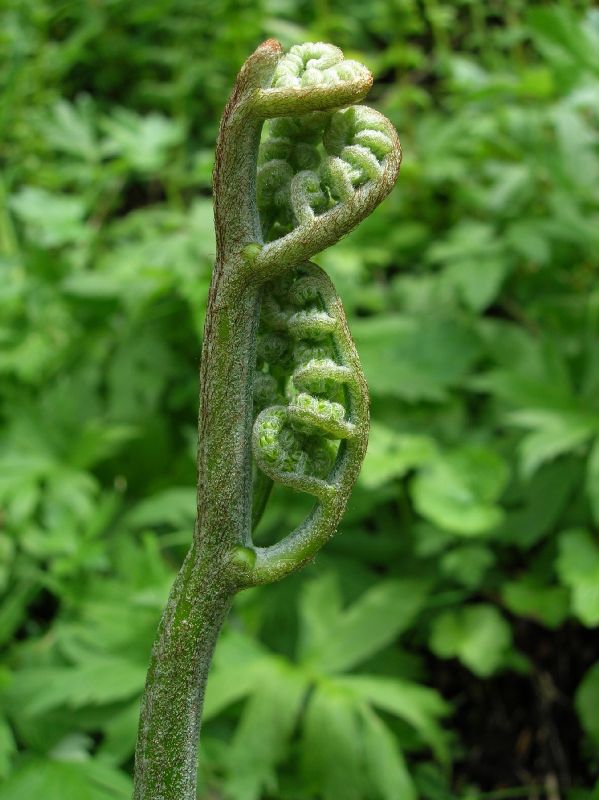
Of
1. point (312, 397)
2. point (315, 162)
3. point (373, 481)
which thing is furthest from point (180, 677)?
point (373, 481)

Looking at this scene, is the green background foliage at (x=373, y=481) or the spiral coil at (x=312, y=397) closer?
the spiral coil at (x=312, y=397)

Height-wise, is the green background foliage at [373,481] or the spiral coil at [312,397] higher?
the spiral coil at [312,397]

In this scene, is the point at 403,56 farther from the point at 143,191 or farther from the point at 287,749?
the point at 287,749

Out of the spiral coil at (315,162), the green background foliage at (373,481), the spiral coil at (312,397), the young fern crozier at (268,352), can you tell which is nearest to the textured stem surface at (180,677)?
the young fern crozier at (268,352)

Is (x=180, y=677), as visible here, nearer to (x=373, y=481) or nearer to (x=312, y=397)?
(x=312, y=397)

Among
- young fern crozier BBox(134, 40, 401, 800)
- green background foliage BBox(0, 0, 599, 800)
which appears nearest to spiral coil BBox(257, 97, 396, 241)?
young fern crozier BBox(134, 40, 401, 800)

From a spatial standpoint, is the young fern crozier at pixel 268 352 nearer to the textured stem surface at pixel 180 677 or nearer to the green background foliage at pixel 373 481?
the textured stem surface at pixel 180 677

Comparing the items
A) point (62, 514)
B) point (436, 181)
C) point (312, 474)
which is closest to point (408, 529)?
point (62, 514)
